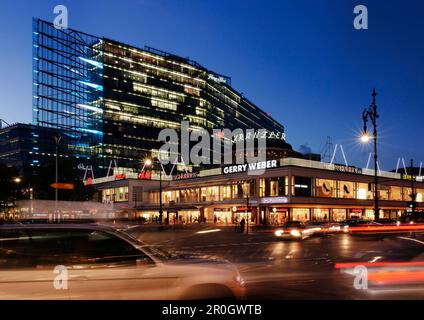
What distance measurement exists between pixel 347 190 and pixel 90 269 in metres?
70.6

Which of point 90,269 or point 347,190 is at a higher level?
point 347,190

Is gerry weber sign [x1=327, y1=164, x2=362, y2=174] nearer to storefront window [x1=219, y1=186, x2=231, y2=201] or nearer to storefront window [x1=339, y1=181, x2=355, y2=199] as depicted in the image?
storefront window [x1=339, y1=181, x2=355, y2=199]

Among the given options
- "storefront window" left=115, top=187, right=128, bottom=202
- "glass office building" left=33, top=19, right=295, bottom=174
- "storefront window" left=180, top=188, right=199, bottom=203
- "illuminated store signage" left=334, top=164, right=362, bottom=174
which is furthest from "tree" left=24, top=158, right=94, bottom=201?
"glass office building" left=33, top=19, right=295, bottom=174

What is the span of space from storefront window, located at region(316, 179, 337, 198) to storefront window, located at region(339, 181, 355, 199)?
1.72 m

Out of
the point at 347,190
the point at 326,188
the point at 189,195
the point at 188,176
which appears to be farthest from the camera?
the point at 188,176

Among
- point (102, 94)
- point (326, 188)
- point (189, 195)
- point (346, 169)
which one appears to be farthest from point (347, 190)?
point (102, 94)

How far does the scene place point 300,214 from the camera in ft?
225

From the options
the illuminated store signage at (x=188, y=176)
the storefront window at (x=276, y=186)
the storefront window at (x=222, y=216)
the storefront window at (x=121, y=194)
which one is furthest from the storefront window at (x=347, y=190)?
the storefront window at (x=121, y=194)

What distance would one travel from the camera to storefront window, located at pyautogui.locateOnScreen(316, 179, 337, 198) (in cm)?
6869

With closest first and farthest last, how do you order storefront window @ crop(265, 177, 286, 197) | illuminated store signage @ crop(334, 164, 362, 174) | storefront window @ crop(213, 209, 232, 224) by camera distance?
storefront window @ crop(265, 177, 286, 197) → illuminated store signage @ crop(334, 164, 362, 174) → storefront window @ crop(213, 209, 232, 224)

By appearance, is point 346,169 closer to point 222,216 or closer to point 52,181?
point 222,216

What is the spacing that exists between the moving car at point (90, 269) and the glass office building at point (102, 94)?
4544 inches

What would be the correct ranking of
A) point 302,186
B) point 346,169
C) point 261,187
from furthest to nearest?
1. point 346,169
2. point 261,187
3. point 302,186
